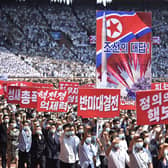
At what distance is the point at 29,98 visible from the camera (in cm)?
1530

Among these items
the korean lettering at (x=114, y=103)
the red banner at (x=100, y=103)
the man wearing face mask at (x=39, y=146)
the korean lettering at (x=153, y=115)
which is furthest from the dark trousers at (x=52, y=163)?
the korean lettering at (x=153, y=115)

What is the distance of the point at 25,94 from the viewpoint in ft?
50.5

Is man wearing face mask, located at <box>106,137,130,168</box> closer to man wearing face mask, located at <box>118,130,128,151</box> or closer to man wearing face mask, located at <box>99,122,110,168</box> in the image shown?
man wearing face mask, located at <box>118,130,128,151</box>

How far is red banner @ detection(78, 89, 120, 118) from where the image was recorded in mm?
11633

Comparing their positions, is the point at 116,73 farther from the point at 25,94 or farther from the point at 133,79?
the point at 25,94

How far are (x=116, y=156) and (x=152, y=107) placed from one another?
1.04 m

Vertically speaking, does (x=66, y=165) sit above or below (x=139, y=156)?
below

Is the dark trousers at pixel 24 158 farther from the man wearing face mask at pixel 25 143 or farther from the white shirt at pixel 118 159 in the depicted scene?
the white shirt at pixel 118 159

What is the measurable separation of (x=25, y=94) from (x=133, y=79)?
2979mm

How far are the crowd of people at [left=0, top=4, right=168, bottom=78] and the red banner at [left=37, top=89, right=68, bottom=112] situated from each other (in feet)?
80.6

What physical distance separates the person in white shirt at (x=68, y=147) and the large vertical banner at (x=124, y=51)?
3.46 meters

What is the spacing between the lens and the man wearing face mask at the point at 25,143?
12.2 m

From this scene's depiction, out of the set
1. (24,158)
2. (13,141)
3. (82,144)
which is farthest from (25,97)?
(82,144)

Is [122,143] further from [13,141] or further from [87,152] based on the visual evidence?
[13,141]
